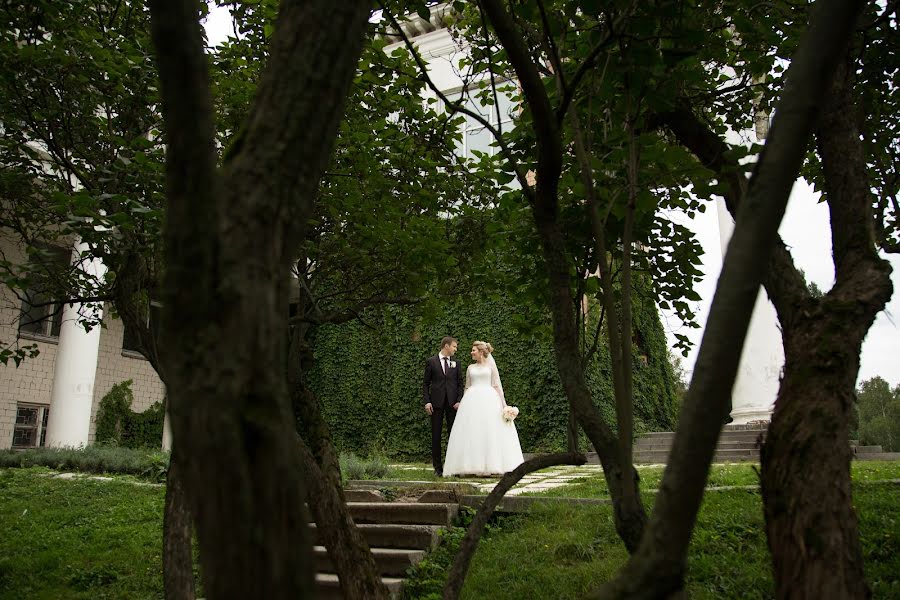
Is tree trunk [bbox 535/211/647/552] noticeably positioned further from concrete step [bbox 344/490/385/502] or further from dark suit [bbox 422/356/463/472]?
dark suit [bbox 422/356/463/472]

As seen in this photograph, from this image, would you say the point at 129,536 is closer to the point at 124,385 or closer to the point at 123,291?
the point at 123,291

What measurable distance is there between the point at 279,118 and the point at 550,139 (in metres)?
1.12

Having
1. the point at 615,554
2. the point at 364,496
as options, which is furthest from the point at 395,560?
the point at 615,554

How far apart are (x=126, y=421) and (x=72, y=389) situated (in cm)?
415

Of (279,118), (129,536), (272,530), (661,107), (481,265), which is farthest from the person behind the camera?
(129,536)

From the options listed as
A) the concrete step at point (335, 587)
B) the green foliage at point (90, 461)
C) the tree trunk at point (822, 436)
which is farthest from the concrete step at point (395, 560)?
the green foliage at point (90, 461)

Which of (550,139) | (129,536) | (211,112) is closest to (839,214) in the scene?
(550,139)

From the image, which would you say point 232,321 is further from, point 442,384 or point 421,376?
point 421,376

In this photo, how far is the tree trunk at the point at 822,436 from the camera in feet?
6.80

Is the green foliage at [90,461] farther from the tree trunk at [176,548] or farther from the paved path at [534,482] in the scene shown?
the tree trunk at [176,548]

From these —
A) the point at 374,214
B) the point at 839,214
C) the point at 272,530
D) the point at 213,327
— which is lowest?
the point at 272,530

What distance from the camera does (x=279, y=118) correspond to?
3.40ft

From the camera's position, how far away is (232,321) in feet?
3.01

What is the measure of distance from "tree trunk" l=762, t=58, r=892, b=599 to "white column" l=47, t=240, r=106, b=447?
47.6ft
